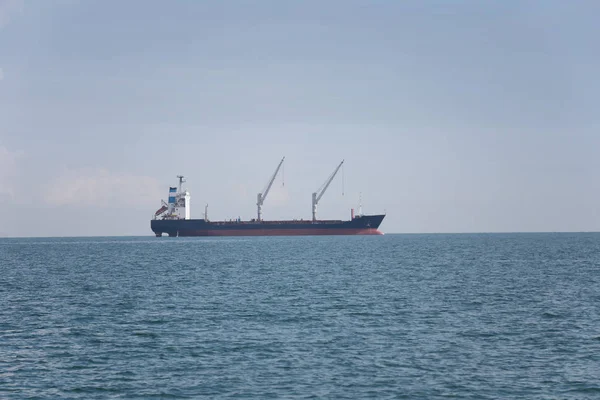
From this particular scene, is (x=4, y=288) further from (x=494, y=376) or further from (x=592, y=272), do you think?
(x=592, y=272)

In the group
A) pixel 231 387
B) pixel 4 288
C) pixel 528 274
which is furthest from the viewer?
pixel 528 274

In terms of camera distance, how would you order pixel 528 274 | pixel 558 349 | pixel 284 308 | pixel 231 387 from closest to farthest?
pixel 231 387 < pixel 558 349 < pixel 284 308 < pixel 528 274

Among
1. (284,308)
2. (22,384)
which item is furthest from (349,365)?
(284,308)

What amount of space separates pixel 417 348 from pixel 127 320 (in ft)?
61.5

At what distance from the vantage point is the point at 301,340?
112 feet

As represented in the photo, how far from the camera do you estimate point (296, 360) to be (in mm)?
29516

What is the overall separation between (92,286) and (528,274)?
4684cm

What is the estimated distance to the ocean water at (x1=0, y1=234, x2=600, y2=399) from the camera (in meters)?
25.5

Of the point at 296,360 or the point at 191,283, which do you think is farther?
the point at 191,283

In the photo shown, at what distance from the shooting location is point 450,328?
3731 centimetres

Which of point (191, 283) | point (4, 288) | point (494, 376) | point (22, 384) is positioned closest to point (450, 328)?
point (494, 376)

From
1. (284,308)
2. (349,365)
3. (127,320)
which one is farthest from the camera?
(284,308)

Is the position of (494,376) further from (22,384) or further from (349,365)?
(22,384)

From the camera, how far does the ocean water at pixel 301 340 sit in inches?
1005
